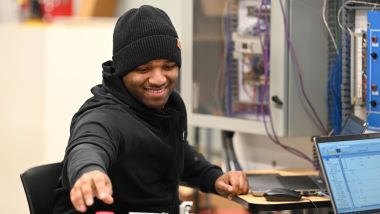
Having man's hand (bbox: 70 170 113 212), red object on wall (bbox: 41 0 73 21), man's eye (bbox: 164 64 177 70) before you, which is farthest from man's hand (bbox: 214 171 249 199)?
red object on wall (bbox: 41 0 73 21)

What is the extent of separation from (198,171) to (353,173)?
0.64 metres

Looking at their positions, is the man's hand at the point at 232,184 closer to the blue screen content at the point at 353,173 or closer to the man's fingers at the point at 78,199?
the blue screen content at the point at 353,173

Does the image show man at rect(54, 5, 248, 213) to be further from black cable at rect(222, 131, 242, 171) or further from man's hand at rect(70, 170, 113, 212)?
A: black cable at rect(222, 131, 242, 171)

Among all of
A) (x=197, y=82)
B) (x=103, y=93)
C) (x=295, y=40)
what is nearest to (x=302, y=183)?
(x=295, y=40)

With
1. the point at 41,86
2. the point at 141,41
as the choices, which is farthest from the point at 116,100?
the point at 41,86

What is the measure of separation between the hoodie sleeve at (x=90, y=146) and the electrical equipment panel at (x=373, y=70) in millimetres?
1131

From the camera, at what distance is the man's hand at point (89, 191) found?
1.85m

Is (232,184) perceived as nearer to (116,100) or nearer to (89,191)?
(116,100)

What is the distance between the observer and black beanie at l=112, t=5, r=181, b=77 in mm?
2447

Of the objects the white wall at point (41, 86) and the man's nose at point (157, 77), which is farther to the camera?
the white wall at point (41, 86)

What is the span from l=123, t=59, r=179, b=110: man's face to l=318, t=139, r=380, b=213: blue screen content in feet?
1.76

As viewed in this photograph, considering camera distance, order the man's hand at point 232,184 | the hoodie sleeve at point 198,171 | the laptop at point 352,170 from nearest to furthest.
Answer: the laptop at point 352,170, the man's hand at point 232,184, the hoodie sleeve at point 198,171

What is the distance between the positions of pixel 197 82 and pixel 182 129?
1.27m

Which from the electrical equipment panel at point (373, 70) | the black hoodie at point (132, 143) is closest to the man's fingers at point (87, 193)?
the black hoodie at point (132, 143)
